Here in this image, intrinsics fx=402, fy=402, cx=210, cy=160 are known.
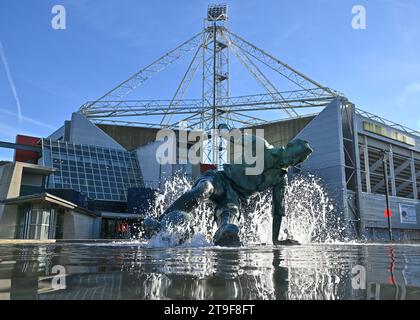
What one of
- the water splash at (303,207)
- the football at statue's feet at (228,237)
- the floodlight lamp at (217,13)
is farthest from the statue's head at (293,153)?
the floodlight lamp at (217,13)

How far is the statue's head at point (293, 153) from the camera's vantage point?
9.30 m

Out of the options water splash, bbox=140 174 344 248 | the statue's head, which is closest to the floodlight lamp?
water splash, bbox=140 174 344 248

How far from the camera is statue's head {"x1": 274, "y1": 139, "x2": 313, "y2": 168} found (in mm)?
9303

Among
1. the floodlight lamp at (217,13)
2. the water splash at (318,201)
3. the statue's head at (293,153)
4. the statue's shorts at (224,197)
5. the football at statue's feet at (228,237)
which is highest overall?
the floodlight lamp at (217,13)

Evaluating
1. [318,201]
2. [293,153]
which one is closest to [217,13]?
[318,201]

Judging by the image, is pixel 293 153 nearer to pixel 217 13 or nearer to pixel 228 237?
pixel 228 237

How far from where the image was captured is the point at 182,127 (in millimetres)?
56656

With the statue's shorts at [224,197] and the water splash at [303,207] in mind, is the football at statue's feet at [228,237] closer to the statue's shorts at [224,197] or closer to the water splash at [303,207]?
the statue's shorts at [224,197]

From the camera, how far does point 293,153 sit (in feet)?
30.5

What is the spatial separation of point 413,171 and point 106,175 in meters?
39.6
